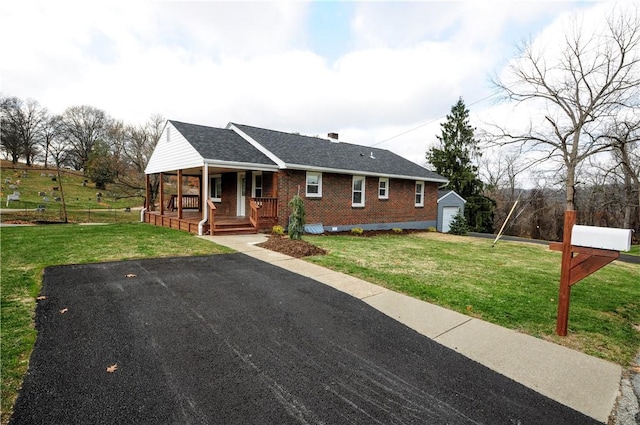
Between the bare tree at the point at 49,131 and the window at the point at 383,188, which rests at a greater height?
the bare tree at the point at 49,131

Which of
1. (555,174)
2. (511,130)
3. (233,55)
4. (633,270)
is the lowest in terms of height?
(633,270)

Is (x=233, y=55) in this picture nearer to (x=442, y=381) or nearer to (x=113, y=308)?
(x=113, y=308)

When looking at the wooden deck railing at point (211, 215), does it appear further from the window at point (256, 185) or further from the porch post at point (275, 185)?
the window at point (256, 185)

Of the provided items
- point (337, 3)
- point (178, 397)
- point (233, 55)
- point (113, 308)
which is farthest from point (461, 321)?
point (233, 55)

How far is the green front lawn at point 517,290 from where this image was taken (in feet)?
12.8

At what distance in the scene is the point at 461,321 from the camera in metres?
4.14

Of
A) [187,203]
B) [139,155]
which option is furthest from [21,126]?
[187,203]

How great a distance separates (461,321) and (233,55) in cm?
1422

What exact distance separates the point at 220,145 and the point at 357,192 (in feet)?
23.7

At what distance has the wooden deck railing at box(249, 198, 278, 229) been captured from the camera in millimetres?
12273

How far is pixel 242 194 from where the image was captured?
1512 centimetres

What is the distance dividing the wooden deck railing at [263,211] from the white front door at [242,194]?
2559 mm

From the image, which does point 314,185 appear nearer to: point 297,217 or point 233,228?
point 233,228

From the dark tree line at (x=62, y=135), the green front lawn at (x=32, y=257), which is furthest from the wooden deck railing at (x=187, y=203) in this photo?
the dark tree line at (x=62, y=135)
